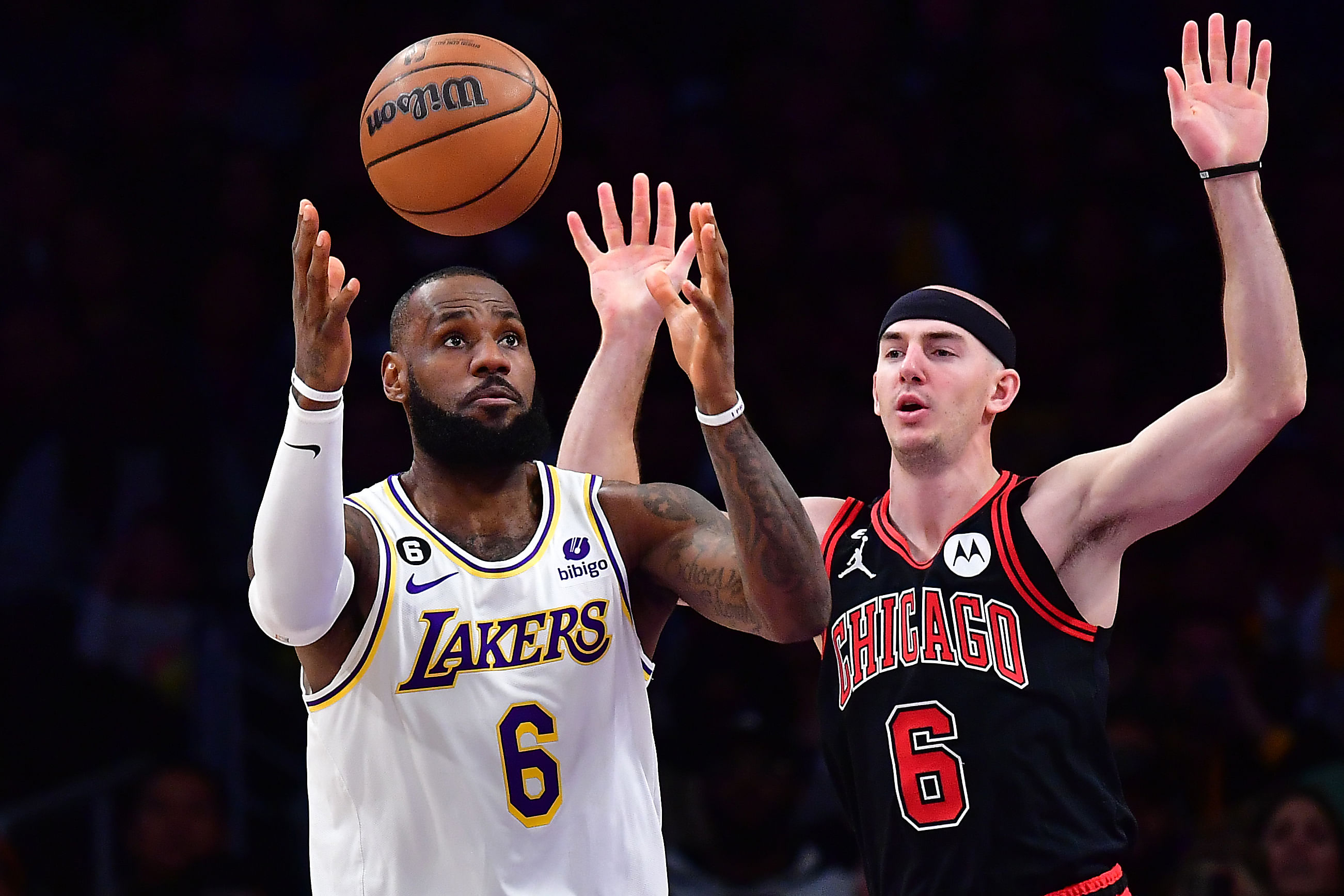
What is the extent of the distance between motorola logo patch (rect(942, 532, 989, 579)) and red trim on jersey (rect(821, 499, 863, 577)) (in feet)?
1.03

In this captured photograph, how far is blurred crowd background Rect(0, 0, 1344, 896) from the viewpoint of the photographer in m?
6.02

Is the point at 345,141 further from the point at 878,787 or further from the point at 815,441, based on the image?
the point at 878,787

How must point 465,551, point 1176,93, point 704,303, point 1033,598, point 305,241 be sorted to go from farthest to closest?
point 1033,598, point 1176,93, point 465,551, point 704,303, point 305,241

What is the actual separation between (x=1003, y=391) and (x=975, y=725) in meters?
1.02

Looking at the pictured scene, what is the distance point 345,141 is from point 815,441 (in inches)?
117

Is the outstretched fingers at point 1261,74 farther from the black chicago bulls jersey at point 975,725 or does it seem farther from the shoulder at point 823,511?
the shoulder at point 823,511

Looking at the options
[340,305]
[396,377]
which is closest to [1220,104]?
[396,377]

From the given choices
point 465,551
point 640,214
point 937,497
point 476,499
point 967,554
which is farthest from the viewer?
point 640,214

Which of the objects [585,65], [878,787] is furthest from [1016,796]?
[585,65]

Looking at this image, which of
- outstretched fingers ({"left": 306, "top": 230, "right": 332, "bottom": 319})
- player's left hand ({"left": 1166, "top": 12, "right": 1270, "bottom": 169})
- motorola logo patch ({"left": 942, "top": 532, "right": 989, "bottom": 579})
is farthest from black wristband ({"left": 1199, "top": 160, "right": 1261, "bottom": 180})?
outstretched fingers ({"left": 306, "top": 230, "right": 332, "bottom": 319})

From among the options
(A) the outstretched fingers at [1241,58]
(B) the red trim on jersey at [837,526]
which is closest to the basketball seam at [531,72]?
(B) the red trim on jersey at [837,526]

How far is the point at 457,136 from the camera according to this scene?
391 cm

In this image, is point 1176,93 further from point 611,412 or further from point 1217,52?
point 611,412

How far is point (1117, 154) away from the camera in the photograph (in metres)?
8.43
